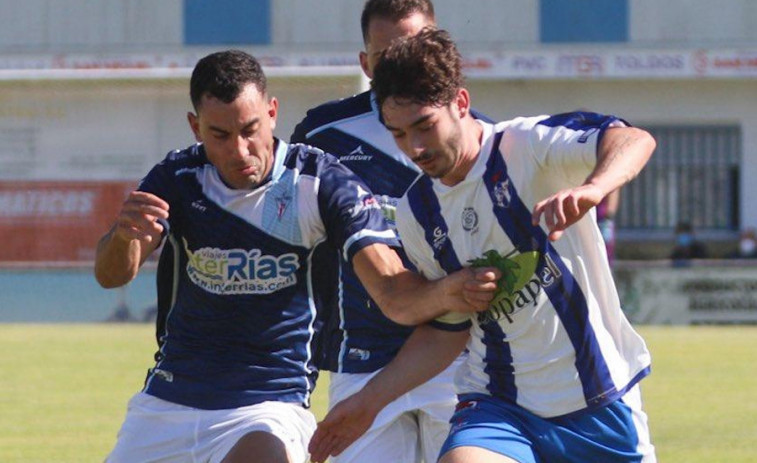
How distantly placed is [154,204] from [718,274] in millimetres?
16429

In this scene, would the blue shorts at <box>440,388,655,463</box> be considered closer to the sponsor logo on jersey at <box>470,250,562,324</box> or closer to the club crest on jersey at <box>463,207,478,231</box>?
the sponsor logo on jersey at <box>470,250,562,324</box>

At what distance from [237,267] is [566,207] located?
153 centimetres

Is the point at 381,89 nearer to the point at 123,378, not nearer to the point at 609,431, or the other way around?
the point at 609,431

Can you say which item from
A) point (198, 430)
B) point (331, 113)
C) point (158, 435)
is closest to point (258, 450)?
point (198, 430)

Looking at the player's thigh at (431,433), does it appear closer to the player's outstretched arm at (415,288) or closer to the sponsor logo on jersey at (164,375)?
the player's outstretched arm at (415,288)

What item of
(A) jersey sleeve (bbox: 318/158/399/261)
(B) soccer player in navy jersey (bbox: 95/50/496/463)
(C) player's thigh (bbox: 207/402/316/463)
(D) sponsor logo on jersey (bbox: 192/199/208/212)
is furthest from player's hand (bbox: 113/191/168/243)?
(C) player's thigh (bbox: 207/402/316/463)

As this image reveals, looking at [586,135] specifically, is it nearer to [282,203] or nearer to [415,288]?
[415,288]

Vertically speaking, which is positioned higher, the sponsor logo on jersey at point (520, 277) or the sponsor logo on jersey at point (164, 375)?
the sponsor logo on jersey at point (520, 277)

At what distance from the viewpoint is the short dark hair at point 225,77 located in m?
5.08

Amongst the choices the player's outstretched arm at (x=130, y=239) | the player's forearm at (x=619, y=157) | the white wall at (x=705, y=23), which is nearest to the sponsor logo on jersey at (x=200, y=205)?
the player's outstretched arm at (x=130, y=239)

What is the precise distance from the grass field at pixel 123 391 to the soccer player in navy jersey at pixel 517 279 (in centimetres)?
447

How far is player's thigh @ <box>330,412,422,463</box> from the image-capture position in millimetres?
5773

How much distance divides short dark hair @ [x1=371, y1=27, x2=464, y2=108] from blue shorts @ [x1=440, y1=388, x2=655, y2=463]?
3.21ft

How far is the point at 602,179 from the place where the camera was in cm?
416
